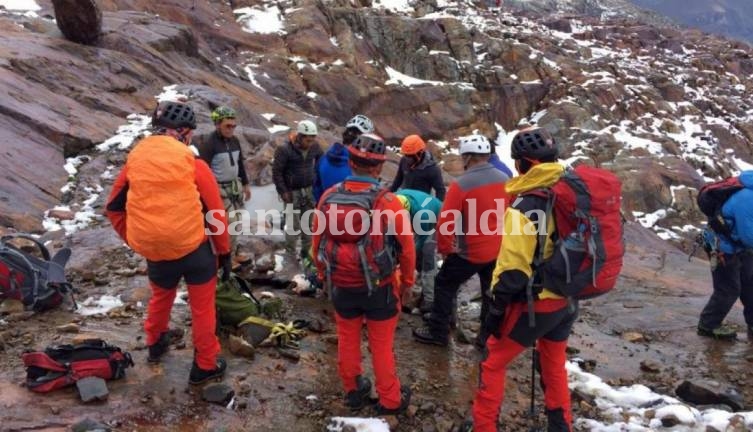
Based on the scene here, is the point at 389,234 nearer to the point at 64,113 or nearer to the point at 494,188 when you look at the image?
the point at 494,188

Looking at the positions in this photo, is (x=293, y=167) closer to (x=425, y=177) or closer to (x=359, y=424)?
(x=425, y=177)

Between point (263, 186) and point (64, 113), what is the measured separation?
5.04 m

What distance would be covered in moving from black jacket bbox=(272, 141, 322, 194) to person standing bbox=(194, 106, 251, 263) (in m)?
0.52

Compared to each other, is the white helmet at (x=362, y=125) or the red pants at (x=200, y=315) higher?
the white helmet at (x=362, y=125)

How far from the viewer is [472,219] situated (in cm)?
561

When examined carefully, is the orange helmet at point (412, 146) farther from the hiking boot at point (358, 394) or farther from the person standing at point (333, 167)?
the hiking boot at point (358, 394)

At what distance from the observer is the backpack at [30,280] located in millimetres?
5664

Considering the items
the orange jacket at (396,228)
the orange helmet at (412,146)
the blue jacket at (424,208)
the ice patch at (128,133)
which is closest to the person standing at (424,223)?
the blue jacket at (424,208)

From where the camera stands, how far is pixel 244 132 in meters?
13.6

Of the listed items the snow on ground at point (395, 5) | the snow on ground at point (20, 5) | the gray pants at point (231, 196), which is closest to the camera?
the gray pants at point (231, 196)

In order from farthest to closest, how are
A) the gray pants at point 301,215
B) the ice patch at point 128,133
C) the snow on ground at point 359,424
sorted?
the ice patch at point 128,133 < the gray pants at point 301,215 < the snow on ground at point 359,424

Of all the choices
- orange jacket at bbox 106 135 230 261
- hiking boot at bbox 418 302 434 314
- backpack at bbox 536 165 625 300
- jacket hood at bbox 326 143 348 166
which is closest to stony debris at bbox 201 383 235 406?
orange jacket at bbox 106 135 230 261

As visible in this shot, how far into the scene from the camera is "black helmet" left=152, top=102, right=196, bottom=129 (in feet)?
14.9

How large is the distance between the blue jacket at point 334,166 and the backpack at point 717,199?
14.0 ft
